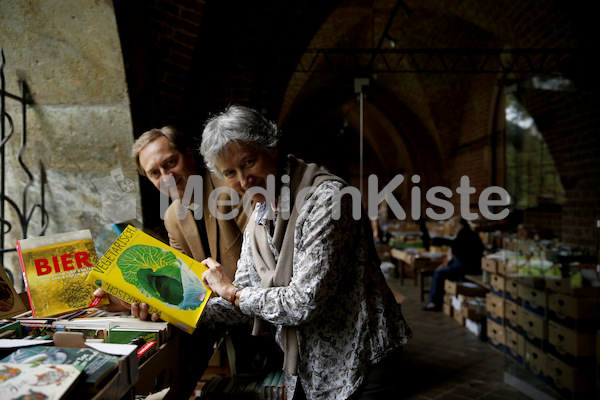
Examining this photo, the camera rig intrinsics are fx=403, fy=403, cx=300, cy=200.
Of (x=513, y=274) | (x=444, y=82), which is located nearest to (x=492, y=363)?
Answer: (x=513, y=274)

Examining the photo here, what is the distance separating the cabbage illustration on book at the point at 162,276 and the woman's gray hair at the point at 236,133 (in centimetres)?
38

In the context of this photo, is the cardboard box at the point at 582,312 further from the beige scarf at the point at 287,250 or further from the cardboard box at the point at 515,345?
the beige scarf at the point at 287,250

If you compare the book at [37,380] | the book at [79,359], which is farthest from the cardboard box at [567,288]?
the book at [37,380]

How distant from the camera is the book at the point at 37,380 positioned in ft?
2.66

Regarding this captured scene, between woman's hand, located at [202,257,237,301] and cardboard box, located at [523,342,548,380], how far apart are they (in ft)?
10.3

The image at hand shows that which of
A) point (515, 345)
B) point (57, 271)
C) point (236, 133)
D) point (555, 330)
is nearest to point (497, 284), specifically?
point (515, 345)

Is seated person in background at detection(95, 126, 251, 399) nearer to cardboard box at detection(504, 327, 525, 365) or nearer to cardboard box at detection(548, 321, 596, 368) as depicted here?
cardboard box at detection(548, 321, 596, 368)

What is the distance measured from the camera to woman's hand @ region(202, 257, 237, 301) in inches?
56.6

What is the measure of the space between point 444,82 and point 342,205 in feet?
35.9

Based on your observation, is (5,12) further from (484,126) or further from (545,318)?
(484,126)

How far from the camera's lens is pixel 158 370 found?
1.28 m

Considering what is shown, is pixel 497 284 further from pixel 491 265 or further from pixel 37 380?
pixel 37 380

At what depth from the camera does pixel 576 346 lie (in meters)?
2.99

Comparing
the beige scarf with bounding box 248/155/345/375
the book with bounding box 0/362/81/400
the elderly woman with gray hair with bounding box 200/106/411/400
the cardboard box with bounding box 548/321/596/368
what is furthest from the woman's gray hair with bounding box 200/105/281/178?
the cardboard box with bounding box 548/321/596/368
